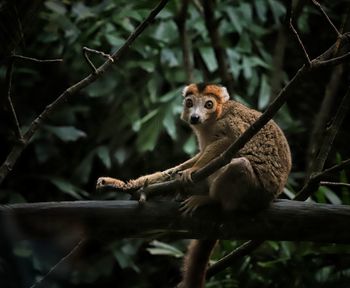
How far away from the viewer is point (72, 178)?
5520 millimetres

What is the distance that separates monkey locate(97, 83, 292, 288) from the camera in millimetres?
3203

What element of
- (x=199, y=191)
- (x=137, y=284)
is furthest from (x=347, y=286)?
(x=137, y=284)

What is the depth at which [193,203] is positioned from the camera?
10.2ft

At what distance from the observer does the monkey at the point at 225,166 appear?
320 centimetres

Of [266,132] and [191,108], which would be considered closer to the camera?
[266,132]

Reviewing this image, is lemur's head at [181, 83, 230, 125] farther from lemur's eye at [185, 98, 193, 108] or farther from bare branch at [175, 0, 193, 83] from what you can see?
bare branch at [175, 0, 193, 83]

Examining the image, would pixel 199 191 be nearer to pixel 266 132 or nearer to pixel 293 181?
pixel 266 132

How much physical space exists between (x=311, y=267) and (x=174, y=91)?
217cm

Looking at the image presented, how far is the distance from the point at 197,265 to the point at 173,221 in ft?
1.94

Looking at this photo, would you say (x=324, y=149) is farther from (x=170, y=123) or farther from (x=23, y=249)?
(x=170, y=123)

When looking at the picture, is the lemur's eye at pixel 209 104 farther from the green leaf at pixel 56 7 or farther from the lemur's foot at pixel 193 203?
the green leaf at pixel 56 7

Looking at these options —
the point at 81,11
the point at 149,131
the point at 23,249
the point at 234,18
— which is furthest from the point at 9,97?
the point at 234,18

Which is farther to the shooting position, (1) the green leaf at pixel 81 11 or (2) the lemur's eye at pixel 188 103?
(1) the green leaf at pixel 81 11

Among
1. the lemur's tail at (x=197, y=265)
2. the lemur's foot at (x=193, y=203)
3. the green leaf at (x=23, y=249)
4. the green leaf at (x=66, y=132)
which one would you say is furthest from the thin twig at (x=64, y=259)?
the green leaf at (x=66, y=132)
